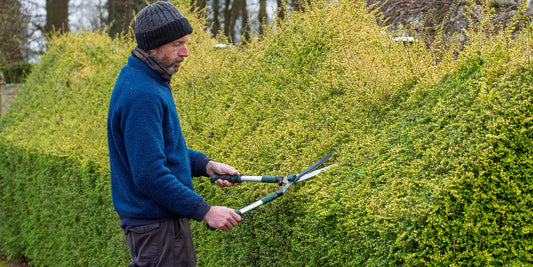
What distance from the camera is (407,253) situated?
7.24ft

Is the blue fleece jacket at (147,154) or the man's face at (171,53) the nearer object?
the blue fleece jacket at (147,154)

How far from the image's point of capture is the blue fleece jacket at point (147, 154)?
252 centimetres

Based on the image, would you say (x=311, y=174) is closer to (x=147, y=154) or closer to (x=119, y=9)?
(x=147, y=154)

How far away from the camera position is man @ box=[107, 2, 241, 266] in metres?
2.53

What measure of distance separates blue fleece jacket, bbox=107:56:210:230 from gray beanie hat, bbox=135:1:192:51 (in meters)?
0.13

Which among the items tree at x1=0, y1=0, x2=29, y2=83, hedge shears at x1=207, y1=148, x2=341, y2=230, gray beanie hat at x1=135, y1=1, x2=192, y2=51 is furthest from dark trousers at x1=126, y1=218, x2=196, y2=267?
tree at x1=0, y1=0, x2=29, y2=83

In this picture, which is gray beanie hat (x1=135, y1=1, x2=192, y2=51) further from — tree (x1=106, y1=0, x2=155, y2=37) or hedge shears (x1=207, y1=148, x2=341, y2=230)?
tree (x1=106, y1=0, x2=155, y2=37)

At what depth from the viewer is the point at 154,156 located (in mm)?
2510

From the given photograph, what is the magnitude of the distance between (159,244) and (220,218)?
399 millimetres

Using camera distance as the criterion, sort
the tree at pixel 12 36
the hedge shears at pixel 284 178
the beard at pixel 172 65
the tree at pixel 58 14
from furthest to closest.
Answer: the tree at pixel 58 14 → the tree at pixel 12 36 → the hedge shears at pixel 284 178 → the beard at pixel 172 65

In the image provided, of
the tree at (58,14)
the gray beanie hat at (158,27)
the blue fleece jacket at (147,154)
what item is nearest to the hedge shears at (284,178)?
the blue fleece jacket at (147,154)

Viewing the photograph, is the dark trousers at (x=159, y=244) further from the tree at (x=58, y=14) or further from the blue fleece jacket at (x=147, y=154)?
the tree at (x=58, y=14)

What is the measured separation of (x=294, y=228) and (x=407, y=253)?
81 centimetres

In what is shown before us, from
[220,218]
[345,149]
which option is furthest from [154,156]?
[345,149]
